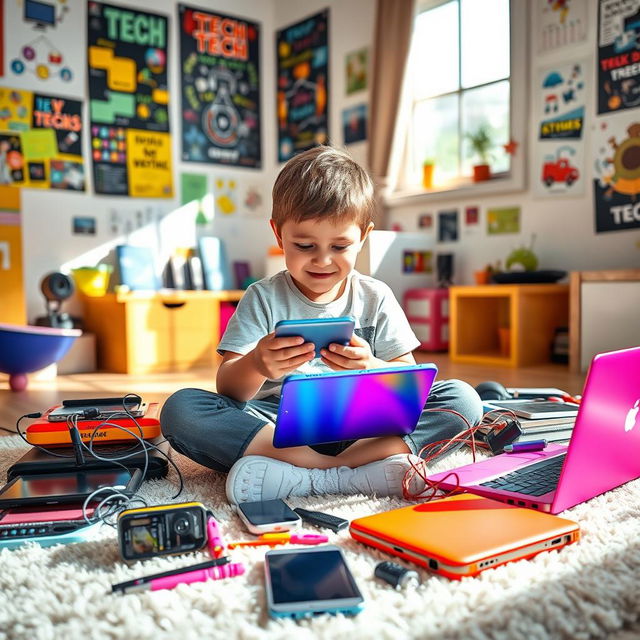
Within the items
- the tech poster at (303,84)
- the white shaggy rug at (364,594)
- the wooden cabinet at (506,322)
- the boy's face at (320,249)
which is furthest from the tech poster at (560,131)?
the white shaggy rug at (364,594)

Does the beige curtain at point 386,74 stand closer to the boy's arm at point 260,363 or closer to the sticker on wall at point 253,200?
the sticker on wall at point 253,200

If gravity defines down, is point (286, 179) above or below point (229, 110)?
below

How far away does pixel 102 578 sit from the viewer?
30.4 inches

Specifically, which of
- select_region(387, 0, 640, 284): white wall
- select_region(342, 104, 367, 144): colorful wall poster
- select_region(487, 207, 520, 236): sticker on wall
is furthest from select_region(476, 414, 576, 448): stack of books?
select_region(342, 104, 367, 144): colorful wall poster

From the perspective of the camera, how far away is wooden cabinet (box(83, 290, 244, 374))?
9.75 feet

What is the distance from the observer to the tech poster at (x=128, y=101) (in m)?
3.40

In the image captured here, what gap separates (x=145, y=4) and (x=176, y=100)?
50 cm

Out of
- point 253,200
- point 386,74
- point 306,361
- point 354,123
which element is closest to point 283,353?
point 306,361

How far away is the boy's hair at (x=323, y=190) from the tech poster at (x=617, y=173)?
1813 millimetres

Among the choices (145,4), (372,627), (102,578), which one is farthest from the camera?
(145,4)

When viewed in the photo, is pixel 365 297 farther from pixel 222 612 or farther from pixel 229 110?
pixel 229 110

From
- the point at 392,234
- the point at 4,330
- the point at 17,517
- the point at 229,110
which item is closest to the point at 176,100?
the point at 229,110

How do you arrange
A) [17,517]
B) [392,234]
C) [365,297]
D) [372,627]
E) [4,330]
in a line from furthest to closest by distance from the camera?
[392,234], [4,330], [365,297], [17,517], [372,627]

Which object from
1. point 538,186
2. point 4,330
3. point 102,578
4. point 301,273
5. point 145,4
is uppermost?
point 145,4
